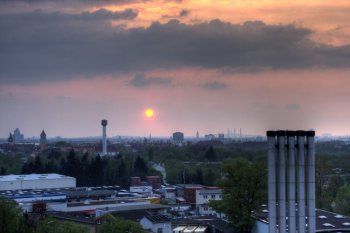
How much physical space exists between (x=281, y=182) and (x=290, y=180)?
339mm

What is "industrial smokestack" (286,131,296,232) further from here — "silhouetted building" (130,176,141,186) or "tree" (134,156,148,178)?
"tree" (134,156,148,178)

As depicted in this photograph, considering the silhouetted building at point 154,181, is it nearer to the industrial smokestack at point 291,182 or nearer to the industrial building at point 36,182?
the industrial building at point 36,182

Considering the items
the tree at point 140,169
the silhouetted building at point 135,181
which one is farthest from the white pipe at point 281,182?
the tree at point 140,169

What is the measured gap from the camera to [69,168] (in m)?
81.0

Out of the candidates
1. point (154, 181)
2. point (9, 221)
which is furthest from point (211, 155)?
point (9, 221)

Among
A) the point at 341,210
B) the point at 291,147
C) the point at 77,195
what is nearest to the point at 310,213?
the point at 291,147

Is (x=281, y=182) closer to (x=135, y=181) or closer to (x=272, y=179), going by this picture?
(x=272, y=179)

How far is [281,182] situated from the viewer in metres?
20.0

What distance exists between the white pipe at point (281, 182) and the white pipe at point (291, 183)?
0.18 meters

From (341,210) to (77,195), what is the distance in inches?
908

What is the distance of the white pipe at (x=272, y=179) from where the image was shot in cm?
1992

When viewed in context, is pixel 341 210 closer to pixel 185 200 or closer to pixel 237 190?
pixel 237 190

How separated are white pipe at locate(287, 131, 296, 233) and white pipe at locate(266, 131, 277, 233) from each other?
0.48 metres

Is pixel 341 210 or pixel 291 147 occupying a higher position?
pixel 291 147
